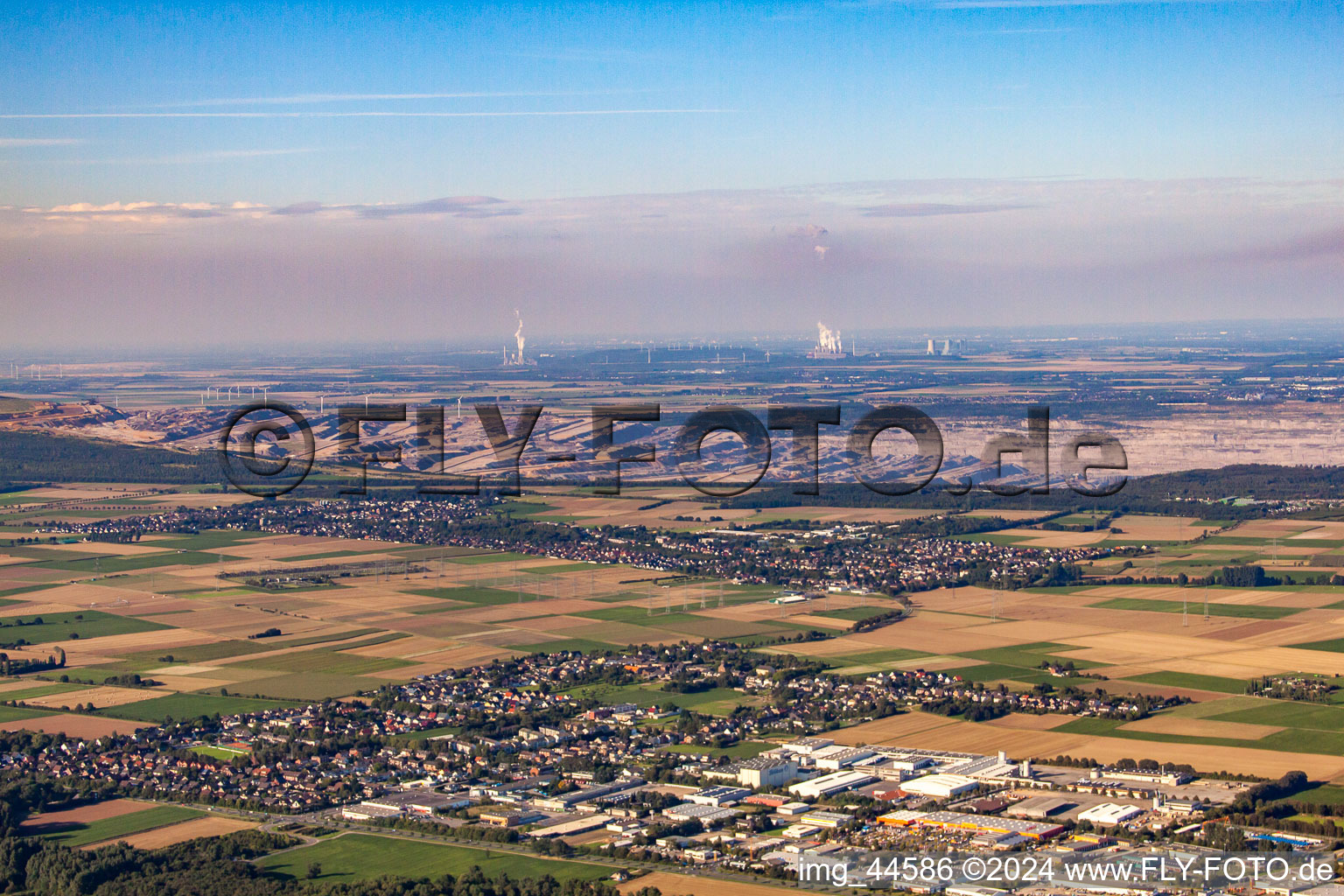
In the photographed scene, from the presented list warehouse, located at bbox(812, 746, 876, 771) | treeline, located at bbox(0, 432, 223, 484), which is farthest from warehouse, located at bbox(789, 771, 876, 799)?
treeline, located at bbox(0, 432, 223, 484)

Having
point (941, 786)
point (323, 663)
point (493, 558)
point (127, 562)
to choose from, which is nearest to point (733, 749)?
point (941, 786)

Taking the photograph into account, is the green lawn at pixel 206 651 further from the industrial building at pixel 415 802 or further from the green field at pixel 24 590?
the industrial building at pixel 415 802

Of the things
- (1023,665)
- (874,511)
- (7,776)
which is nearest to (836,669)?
(1023,665)

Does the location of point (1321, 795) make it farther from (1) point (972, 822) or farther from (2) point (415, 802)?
(2) point (415, 802)

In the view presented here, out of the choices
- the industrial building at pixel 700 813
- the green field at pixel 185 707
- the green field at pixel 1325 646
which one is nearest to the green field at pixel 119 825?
the green field at pixel 185 707

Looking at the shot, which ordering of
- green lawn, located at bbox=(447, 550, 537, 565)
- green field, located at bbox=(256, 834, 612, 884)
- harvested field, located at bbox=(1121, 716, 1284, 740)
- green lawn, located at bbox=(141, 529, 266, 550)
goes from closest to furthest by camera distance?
green field, located at bbox=(256, 834, 612, 884)
harvested field, located at bbox=(1121, 716, 1284, 740)
green lawn, located at bbox=(447, 550, 537, 565)
green lawn, located at bbox=(141, 529, 266, 550)

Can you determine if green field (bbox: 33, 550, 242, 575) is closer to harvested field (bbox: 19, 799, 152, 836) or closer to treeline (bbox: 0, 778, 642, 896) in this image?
harvested field (bbox: 19, 799, 152, 836)

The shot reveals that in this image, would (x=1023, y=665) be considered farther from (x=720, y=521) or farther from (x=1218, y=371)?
(x=1218, y=371)
